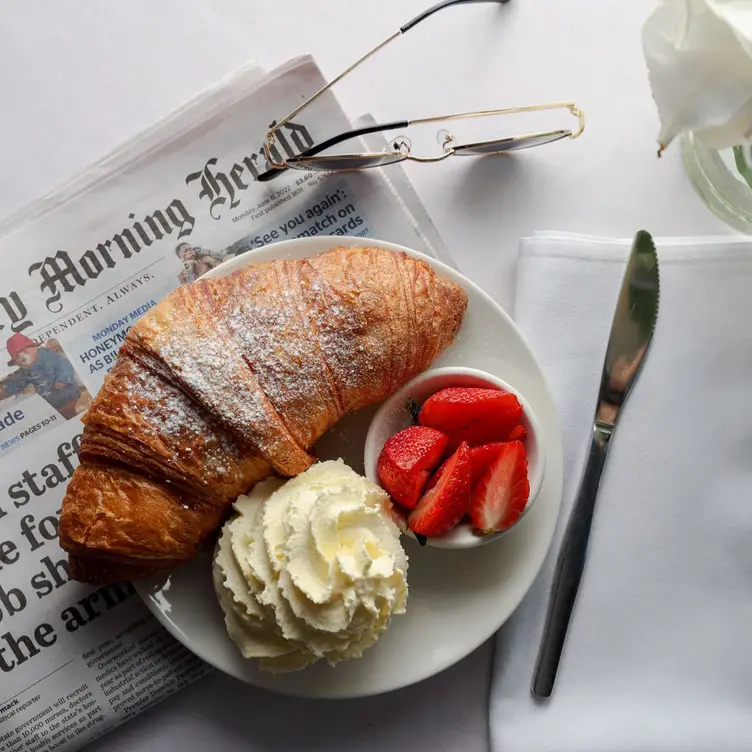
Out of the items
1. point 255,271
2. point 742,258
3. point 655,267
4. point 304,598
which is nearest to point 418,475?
point 304,598

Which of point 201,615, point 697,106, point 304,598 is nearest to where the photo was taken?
point 697,106

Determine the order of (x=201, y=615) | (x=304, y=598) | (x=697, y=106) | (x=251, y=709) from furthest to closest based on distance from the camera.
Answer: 1. (x=251, y=709)
2. (x=201, y=615)
3. (x=304, y=598)
4. (x=697, y=106)

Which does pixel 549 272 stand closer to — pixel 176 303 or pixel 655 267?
pixel 655 267

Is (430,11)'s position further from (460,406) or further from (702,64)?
(460,406)

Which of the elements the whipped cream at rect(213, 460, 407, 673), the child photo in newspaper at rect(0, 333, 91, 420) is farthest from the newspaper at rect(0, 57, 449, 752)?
the whipped cream at rect(213, 460, 407, 673)

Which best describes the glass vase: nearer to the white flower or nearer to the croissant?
the white flower

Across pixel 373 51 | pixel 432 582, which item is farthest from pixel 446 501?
pixel 373 51

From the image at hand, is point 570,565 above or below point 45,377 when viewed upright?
below
